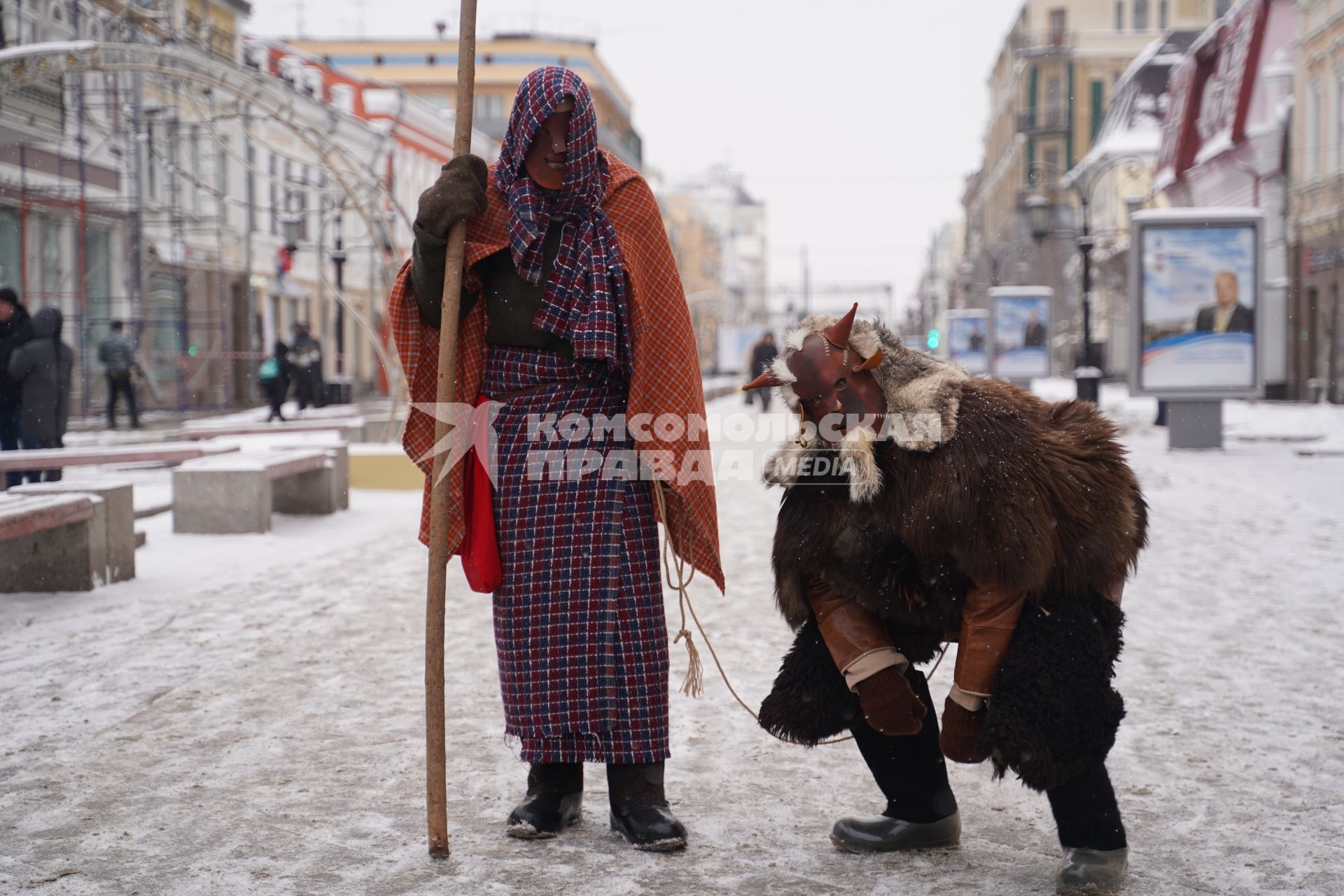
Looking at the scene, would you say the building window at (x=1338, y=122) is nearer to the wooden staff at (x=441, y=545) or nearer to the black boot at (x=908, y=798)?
the black boot at (x=908, y=798)

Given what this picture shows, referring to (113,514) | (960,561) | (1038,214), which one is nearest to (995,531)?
(960,561)

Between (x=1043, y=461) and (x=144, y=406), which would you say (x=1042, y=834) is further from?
(x=144, y=406)

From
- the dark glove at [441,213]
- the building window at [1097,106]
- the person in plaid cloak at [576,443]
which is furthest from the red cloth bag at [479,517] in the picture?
the building window at [1097,106]

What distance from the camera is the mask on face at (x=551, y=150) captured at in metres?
3.08

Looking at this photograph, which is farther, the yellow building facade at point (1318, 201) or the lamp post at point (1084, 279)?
the yellow building facade at point (1318, 201)

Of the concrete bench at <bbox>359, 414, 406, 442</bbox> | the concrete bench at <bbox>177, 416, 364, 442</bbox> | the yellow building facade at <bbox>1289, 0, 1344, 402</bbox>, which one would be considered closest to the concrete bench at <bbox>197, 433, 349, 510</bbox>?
the concrete bench at <bbox>177, 416, 364, 442</bbox>

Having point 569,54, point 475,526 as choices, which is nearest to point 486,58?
point 569,54

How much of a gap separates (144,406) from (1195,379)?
1960cm

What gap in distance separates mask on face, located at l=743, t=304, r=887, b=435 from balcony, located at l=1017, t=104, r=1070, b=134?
67.1m

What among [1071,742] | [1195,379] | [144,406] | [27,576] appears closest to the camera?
[1071,742]

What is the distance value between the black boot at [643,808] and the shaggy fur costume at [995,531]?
0.45m

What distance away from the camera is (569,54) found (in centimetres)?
7312

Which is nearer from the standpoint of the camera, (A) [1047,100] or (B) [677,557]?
(B) [677,557]

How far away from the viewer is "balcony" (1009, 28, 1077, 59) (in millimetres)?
64125
